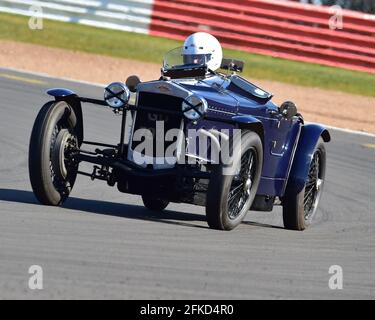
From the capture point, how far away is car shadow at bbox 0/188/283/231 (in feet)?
28.5

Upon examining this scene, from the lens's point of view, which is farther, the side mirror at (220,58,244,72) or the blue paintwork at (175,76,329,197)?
the side mirror at (220,58,244,72)

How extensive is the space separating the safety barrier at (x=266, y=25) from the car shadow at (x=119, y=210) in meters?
13.3

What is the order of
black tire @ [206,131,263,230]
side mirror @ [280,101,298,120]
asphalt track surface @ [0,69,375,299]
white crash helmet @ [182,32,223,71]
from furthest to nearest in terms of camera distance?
white crash helmet @ [182,32,223,71] → side mirror @ [280,101,298,120] → black tire @ [206,131,263,230] → asphalt track surface @ [0,69,375,299]

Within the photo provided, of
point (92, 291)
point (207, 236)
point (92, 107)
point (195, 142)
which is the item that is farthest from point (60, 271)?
point (92, 107)

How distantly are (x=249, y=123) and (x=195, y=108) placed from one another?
432mm

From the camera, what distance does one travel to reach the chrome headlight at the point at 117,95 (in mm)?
8492

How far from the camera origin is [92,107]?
1570 centimetres

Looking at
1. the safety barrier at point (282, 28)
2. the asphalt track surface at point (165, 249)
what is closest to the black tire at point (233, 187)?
the asphalt track surface at point (165, 249)

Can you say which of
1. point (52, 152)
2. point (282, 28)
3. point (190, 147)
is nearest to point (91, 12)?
point (282, 28)

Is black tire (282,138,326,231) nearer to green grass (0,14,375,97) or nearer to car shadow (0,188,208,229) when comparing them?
car shadow (0,188,208,229)

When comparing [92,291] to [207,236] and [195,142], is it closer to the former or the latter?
[207,236]

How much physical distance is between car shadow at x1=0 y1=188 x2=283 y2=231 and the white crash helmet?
50.3 inches

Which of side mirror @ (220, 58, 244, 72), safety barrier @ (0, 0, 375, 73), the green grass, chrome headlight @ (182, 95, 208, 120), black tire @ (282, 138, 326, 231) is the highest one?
side mirror @ (220, 58, 244, 72)

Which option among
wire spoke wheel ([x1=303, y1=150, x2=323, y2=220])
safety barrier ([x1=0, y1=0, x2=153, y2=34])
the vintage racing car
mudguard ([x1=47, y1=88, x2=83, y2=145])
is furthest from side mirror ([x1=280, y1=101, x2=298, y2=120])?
safety barrier ([x1=0, y1=0, x2=153, y2=34])
